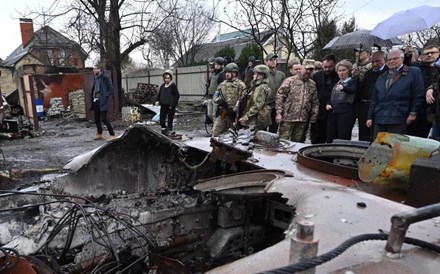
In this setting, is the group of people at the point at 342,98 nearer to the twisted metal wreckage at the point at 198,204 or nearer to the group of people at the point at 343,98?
the group of people at the point at 343,98

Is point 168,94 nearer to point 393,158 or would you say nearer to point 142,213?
point 142,213

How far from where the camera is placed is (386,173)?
220 centimetres

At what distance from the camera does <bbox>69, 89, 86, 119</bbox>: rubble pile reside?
16766 millimetres

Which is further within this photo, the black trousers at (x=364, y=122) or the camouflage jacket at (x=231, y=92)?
the camouflage jacket at (x=231, y=92)

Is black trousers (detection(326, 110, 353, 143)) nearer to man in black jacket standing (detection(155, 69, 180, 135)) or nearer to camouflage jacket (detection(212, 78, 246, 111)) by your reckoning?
camouflage jacket (detection(212, 78, 246, 111))

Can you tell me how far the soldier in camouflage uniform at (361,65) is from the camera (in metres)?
6.04

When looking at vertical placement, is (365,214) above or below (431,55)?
below

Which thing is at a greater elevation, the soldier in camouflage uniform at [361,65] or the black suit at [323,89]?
the soldier in camouflage uniform at [361,65]

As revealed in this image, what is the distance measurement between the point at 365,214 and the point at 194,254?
5.90ft

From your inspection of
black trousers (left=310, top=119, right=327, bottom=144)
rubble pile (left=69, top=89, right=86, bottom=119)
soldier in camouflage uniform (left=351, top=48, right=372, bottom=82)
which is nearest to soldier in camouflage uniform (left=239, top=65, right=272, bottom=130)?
black trousers (left=310, top=119, right=327, bottom=144)

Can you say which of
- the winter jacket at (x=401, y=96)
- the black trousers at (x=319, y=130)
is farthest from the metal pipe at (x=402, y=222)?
the black trousers at (x=319, y=130)

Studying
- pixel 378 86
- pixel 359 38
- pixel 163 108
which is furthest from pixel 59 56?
pixel 378 86

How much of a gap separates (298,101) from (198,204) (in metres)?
3.54

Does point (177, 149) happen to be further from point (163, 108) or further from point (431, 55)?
point (163, 108)
